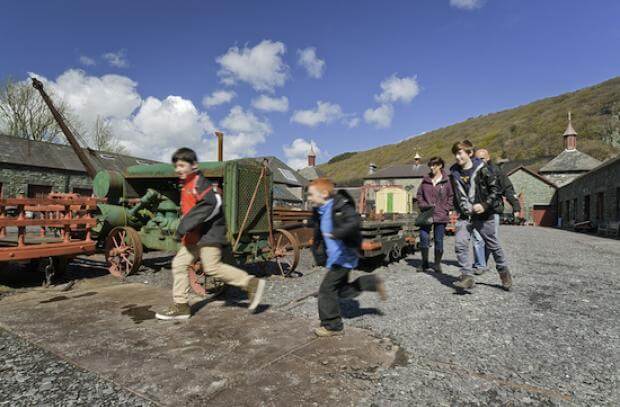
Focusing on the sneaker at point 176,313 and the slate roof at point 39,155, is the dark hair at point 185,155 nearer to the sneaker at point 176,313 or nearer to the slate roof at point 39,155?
the sneaker at point 176,313

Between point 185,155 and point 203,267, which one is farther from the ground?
point 185,155

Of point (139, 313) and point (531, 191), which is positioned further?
point (531, 191)

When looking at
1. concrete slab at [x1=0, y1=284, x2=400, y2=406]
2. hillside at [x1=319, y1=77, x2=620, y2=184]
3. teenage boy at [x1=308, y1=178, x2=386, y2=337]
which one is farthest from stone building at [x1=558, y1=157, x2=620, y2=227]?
concrete slab at [x1=0, y1=284, x2=400, y2=406]

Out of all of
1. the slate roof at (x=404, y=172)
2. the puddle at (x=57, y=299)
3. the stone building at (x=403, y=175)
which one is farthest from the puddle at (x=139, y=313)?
the slate roof at (x=404, y=172)

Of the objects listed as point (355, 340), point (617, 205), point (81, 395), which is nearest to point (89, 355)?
point (81, 395)

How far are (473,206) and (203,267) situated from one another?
3.33m

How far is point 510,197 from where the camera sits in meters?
4.81

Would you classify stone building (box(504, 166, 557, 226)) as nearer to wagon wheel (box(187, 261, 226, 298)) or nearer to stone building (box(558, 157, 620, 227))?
stone building (box(558, 157, 620, 227))

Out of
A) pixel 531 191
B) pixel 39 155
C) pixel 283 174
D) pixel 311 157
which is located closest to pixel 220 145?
pixel 39 155

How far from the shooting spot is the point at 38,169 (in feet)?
83.2

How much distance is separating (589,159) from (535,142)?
103 ft

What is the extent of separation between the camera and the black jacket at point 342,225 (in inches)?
123

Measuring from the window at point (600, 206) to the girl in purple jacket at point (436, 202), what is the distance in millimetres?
21259

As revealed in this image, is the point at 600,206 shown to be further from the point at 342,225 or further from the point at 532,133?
the point at 532,133
